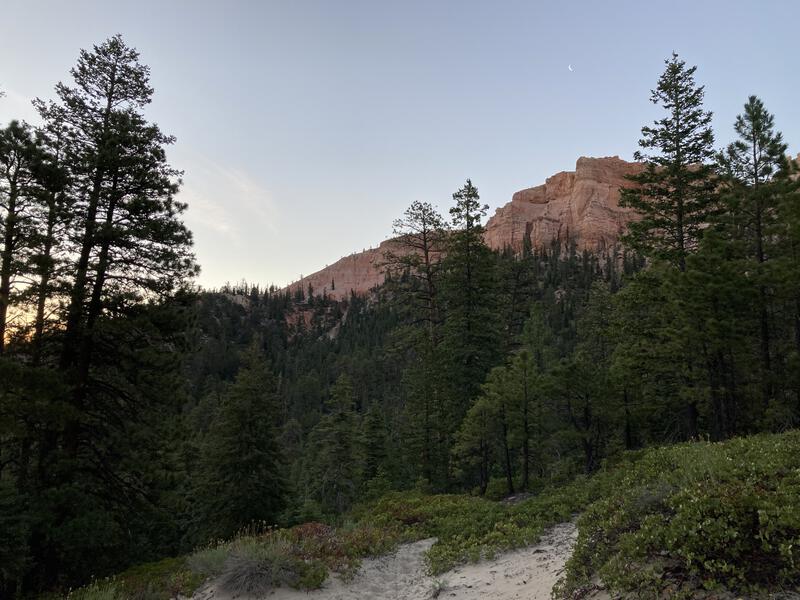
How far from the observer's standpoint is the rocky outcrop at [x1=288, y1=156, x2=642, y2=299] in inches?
5797

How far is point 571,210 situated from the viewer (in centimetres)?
15812

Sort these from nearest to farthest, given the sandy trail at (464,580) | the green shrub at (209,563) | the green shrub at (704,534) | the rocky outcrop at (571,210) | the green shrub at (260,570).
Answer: the green shrub at (704,534) → the sandy trail at (464,580) → the green shrub at (260,570) → the green shrub at (209,563) → the rocky outcrop at (571,210)

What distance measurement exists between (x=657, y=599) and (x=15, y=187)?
47.3 feet

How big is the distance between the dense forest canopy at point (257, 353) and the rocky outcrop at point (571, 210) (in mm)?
124879

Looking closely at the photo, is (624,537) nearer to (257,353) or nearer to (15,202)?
(15,202)

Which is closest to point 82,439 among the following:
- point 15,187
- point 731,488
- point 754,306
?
point 15,187

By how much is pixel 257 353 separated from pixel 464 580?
22.6 meters

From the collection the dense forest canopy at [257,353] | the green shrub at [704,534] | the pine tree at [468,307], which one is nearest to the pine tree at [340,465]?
the dense forest canopy at [257,353]

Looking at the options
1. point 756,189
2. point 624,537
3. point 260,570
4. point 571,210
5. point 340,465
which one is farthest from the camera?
point 571,210

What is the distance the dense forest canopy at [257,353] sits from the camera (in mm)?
10930

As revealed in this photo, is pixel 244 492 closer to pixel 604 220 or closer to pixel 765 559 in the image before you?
pixel 765 559

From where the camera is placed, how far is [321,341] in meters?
139

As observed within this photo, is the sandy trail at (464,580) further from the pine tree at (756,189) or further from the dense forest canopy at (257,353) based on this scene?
the pine tree at (756,189)

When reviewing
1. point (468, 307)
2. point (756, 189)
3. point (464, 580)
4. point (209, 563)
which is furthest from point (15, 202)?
point (756, 189)
